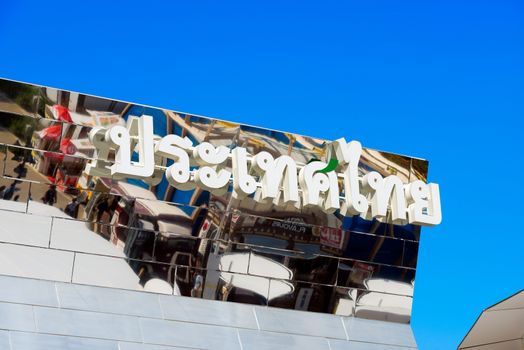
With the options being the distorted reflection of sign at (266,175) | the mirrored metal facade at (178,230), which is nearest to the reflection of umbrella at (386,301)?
the mirrored metal facade at (178,230)

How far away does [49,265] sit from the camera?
44.8 feet

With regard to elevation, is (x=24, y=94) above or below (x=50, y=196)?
above

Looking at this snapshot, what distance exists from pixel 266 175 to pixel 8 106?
3869 mm

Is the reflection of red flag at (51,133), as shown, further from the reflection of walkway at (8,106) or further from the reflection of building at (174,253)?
the reflection of walkway at (8,106)

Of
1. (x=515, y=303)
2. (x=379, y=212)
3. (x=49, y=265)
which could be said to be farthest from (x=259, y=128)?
(x=515, y=303)

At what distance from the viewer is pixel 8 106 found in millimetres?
13539

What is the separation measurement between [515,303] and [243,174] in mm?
5935

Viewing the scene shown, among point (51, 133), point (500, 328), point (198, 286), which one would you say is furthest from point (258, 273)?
point (500, 328)

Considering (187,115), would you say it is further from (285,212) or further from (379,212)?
(379,212)

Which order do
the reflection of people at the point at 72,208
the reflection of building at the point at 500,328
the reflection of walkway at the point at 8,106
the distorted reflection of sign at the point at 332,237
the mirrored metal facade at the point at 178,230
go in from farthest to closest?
the reflection of building at the point at 500,328 < the distorted reflection of sign at the point at 332,237 < the reflection of people at the point at 72,208 < the mirrored metal facade at the point at 178,230 < the reflection of walkway at the point at 8,106

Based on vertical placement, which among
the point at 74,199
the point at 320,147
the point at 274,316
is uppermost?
the point at 320,147

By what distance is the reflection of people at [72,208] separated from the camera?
543 inches

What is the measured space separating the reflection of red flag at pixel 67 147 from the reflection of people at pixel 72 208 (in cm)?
69

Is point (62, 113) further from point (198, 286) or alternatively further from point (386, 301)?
point (386, 301)
